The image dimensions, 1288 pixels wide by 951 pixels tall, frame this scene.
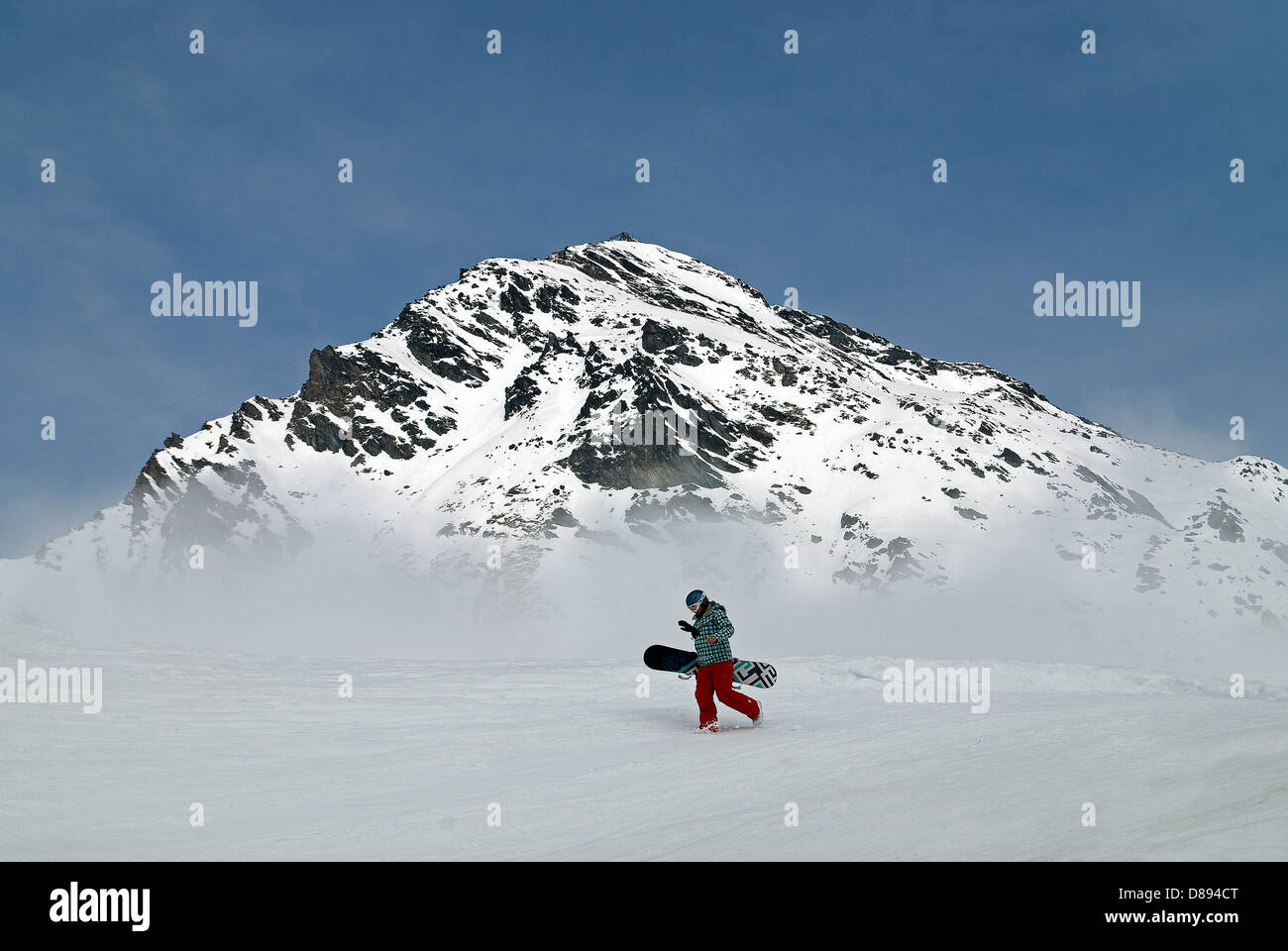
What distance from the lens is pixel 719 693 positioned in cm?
1295

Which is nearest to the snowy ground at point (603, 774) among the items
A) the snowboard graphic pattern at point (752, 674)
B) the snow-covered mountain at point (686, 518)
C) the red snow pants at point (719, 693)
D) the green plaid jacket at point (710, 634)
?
the red snow pants at point (719, 693)

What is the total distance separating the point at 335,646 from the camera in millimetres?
131750

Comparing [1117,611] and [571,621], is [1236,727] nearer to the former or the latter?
[571,621]

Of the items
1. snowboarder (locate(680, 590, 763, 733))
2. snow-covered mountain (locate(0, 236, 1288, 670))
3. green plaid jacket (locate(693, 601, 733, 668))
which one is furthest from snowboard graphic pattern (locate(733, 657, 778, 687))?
snow-covered mountain (locate(0, 236, 1288, 670))

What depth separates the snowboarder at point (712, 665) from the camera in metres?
12.7

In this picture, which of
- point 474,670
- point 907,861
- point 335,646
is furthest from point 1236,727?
point 335,646

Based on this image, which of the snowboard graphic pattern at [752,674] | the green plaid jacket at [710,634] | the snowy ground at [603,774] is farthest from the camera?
the snowboard graphic pattern at [752,674]

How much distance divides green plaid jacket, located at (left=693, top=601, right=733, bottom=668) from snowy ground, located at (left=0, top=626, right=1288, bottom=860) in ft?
3.47

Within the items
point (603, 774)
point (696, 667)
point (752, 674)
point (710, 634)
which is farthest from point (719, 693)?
point (603, 774)

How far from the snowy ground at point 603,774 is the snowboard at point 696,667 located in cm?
66

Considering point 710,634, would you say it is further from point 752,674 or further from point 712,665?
point 752,674

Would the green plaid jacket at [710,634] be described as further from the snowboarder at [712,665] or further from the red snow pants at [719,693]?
the red snow pants at [719,693]

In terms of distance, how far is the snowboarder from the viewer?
12.7m
